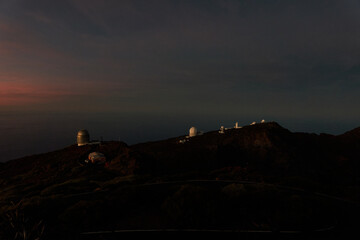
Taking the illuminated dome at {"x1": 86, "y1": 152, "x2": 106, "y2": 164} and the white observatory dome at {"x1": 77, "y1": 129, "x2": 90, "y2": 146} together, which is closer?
the illuminated dome at {"x1": 86, "y1": 152, "x2": 106, "y2": 164}

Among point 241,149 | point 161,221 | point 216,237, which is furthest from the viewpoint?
point 241,149

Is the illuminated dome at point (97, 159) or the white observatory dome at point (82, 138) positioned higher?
the white observatory dome at point (82, 138)

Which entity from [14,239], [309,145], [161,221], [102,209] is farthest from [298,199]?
[309,145]

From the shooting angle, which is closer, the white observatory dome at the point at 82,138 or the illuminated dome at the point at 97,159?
the illuminated dome at the point at 97,159

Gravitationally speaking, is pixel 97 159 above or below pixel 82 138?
below

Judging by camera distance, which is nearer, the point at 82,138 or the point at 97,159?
the point at 97,159

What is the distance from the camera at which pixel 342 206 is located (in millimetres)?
14281

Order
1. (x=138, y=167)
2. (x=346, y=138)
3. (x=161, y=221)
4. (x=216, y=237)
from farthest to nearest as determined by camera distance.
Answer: (x=346, y=138) → (x=138, y=167) → (x=161, y=221) → (x=216, y=237)

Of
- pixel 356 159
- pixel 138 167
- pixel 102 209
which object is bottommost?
pixel 356 159

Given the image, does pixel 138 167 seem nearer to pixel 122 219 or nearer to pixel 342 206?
pixel 122 219

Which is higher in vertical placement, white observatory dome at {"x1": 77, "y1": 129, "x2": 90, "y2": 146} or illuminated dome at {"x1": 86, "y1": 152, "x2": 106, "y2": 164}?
white observatory dome at {"x1": 77, "y1": 129, "x2": 90, "y2": 146}

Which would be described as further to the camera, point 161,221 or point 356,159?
point 356,159

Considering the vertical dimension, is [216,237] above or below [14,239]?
below

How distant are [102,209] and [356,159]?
72.1 meters
